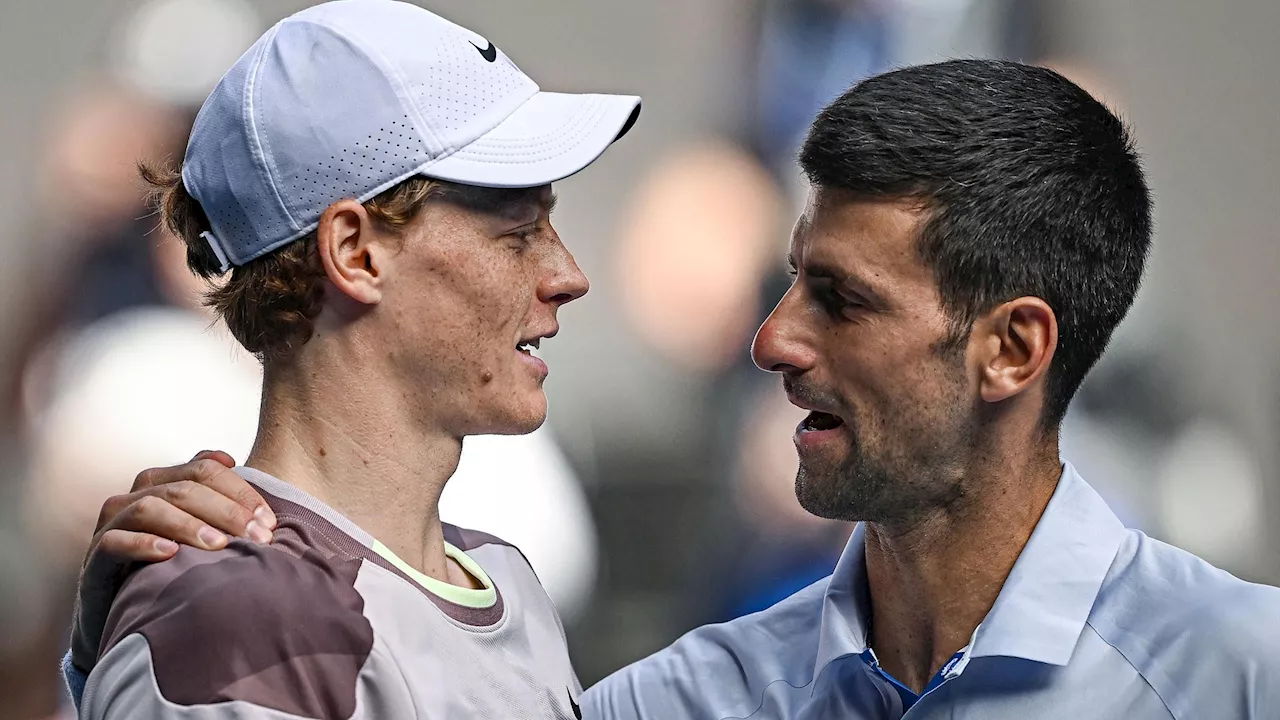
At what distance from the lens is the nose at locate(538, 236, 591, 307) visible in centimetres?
144

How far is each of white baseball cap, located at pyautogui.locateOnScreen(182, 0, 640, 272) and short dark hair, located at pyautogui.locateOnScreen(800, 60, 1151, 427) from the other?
0.35 meters

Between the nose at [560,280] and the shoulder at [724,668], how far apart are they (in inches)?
18.8

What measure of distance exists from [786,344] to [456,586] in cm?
48

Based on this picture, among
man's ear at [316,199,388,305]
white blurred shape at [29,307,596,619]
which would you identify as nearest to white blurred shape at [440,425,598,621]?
white blurred shape at [29,307,596,619]

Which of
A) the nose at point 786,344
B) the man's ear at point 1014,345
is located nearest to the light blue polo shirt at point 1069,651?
the man's ear at point 1014,345

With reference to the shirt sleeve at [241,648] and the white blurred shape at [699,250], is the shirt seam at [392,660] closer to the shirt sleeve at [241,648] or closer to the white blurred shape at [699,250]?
the shirt sleeve at [241,648]

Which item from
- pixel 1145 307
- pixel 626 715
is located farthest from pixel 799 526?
pixel 626 715

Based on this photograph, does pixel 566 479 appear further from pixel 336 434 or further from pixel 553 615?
pixel 336 434

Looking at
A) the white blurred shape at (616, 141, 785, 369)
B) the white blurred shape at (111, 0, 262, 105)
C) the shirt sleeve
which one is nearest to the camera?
the shirt sleeve

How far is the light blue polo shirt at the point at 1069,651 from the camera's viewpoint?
1.30 meters

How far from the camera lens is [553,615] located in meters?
1.58

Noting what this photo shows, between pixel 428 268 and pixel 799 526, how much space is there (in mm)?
1850

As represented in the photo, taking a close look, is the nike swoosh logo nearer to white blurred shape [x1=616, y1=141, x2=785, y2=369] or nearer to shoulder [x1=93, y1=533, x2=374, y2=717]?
shoulder [x1=93, y1=533, x2=374, y2=717]

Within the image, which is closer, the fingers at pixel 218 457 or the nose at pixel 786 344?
the fingers at pixel 218 457
